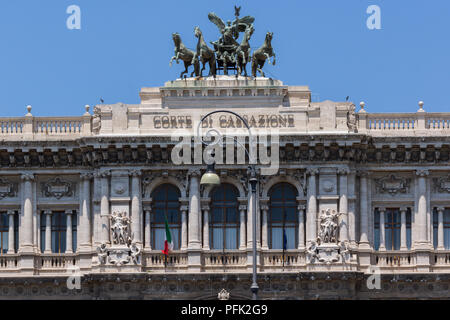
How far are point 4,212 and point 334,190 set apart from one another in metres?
16.9

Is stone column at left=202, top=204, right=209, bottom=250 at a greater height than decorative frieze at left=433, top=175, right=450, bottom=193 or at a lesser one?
lesser

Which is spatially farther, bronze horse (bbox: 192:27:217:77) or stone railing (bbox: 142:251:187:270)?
bronze horse (bbox: 192:27:217:77)

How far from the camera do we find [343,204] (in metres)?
76.9

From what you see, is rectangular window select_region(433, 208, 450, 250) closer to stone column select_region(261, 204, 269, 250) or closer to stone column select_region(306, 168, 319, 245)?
stone column select_region(306, 168, 319, 245)

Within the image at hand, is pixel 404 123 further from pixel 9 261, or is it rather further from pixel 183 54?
pixel 9 261

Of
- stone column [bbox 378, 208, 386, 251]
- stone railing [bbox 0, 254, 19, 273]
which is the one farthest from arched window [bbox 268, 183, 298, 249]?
stone railing [bbox 0, 254, 19, 273]

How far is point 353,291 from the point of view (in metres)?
75.8

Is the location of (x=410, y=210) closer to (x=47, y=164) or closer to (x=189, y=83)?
(x=189, y=83)

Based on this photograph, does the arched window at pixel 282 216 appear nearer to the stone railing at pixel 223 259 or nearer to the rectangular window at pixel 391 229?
the stone railing at pixel 223 259

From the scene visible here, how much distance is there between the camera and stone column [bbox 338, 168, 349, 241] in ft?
251

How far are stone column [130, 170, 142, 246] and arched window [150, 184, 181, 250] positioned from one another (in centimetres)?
87
